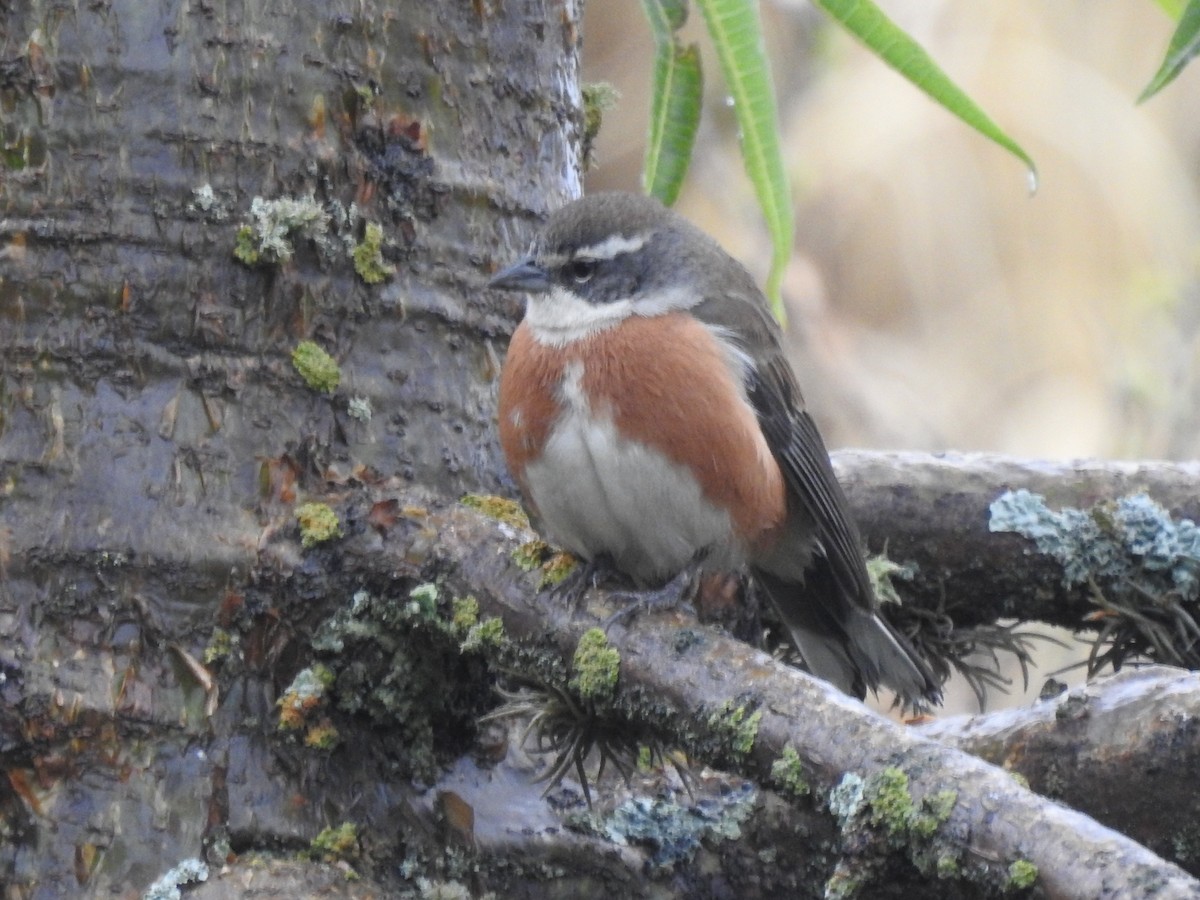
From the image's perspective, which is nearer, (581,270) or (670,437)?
(670,437)

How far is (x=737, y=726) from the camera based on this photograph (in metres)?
2.23

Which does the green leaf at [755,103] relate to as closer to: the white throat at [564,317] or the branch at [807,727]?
the white throat at [564,317]

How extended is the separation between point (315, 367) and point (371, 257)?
0.84 ft

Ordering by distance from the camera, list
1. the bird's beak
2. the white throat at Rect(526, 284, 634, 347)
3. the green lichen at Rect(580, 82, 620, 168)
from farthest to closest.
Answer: the green lichen at Rect(580, 82, 620, 168), the white throat at Rect(526, 284, 634, 347), the bird's beak

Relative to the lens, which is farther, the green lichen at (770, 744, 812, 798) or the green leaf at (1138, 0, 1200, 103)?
the green leaf at (1138, 0, 1200, 103)

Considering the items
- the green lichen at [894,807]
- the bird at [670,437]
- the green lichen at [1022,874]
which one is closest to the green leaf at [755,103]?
the bird at [670,437]

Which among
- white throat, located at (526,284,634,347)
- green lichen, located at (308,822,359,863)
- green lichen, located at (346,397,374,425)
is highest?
white throat, located at (526,284,634,347)

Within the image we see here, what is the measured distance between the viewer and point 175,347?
9.37 feet

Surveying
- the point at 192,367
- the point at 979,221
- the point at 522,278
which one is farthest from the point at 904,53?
the point at 979,221

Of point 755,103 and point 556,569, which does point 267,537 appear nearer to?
point 556,569

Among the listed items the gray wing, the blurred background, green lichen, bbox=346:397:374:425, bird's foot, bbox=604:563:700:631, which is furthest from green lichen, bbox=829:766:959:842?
the blurred background

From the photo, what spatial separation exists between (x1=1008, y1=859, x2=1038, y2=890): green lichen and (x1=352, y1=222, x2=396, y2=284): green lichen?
68.6 inches

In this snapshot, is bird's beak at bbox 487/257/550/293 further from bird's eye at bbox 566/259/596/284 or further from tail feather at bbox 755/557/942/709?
tail feather at bbox 755/557/942/709

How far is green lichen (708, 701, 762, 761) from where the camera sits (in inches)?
86.7
